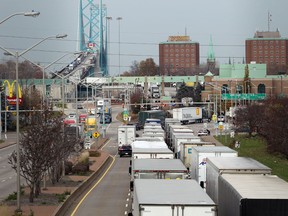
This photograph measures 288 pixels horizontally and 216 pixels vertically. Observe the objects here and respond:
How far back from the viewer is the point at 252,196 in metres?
15.8

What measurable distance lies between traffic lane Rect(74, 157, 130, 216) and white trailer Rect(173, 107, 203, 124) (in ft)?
220

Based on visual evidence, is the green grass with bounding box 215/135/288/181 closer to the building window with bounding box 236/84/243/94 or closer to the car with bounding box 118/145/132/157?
the car with bounding box 118/145/132/157

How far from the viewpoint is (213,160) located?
25141mm

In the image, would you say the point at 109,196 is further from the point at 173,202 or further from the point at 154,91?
the point at 154,91

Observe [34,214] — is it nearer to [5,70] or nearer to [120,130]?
[120,130]

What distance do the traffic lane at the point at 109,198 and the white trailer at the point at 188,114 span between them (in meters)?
67.0

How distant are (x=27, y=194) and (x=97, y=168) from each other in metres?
17.9

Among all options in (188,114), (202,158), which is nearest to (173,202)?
(202,158)

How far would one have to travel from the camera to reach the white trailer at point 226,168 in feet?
71.9

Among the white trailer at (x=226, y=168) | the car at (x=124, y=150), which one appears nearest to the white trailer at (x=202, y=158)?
the white trailer at (x=226, y=168)

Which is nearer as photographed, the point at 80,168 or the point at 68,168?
the point at 68,168

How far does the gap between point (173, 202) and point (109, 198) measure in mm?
19651

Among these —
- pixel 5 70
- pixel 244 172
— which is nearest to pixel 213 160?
pixel 244 172

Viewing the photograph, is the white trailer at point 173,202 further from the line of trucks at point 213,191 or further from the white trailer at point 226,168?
the white trailer at point 226,168
